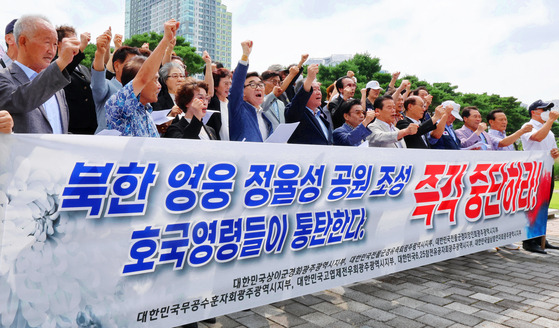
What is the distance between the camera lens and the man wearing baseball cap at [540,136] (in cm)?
559

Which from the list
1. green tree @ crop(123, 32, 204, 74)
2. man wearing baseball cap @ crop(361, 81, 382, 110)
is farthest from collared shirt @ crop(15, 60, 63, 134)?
green tree @ crop(123, 32, 204, 74)

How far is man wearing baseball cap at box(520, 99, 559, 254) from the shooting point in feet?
18.4

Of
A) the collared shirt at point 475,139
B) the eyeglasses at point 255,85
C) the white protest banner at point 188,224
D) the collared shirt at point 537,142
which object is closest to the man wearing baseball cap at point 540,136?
the collared shirt at point 537,142

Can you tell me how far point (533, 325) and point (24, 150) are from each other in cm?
Result: 369

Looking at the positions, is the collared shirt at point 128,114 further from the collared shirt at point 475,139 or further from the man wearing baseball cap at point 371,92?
the collared shirt at point 475,139

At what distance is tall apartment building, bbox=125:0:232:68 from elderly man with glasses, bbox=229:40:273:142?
10229 cm

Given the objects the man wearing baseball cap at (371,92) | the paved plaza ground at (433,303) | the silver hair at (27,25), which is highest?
the man wearing baseball cap at (371,92)

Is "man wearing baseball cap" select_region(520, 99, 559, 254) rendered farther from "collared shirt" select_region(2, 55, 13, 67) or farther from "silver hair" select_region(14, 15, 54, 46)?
"collared shirt" select_region(2, 55, 13, 67)

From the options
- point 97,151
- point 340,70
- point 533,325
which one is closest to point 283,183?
point 97,151

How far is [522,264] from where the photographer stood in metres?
5.00

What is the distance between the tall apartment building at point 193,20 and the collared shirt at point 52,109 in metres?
103

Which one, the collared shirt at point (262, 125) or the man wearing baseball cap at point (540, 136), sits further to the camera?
the man wearing baseball cap at point (540, 136)

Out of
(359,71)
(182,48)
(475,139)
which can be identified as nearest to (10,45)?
(475,139)

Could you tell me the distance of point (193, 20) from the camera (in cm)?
10212
